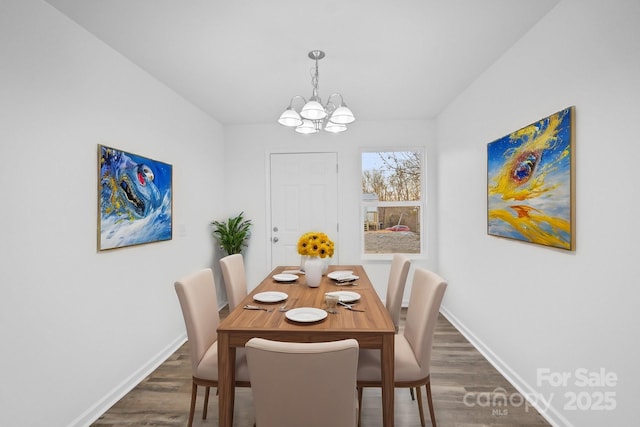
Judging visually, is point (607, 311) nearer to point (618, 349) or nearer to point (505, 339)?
point (618, 349)

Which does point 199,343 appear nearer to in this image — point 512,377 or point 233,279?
point 233,279

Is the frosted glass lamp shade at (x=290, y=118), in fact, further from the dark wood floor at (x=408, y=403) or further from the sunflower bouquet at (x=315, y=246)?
the dark wood floor at (x=408, y=403)

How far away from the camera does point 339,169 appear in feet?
14.7

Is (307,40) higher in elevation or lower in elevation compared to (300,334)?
higher

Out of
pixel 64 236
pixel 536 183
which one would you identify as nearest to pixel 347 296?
pixel 536 183

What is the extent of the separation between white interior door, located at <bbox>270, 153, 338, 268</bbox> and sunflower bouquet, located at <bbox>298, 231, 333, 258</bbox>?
2.11 meters

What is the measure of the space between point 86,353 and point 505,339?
9.73 feet

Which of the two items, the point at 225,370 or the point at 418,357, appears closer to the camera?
the point at 225,370

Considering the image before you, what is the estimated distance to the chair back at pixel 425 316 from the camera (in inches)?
70.9

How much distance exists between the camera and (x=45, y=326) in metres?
1.84

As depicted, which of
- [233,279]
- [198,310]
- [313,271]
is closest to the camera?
[198,310]

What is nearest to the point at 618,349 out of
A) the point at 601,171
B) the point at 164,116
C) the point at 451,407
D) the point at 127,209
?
the point at 601,171

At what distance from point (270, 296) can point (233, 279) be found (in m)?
0.58

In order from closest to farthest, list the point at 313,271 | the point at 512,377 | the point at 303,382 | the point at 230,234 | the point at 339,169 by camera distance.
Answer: the point at 303,382
the point at 313,271
the point at 512,377
the point at 230,234
the point at 339,169
